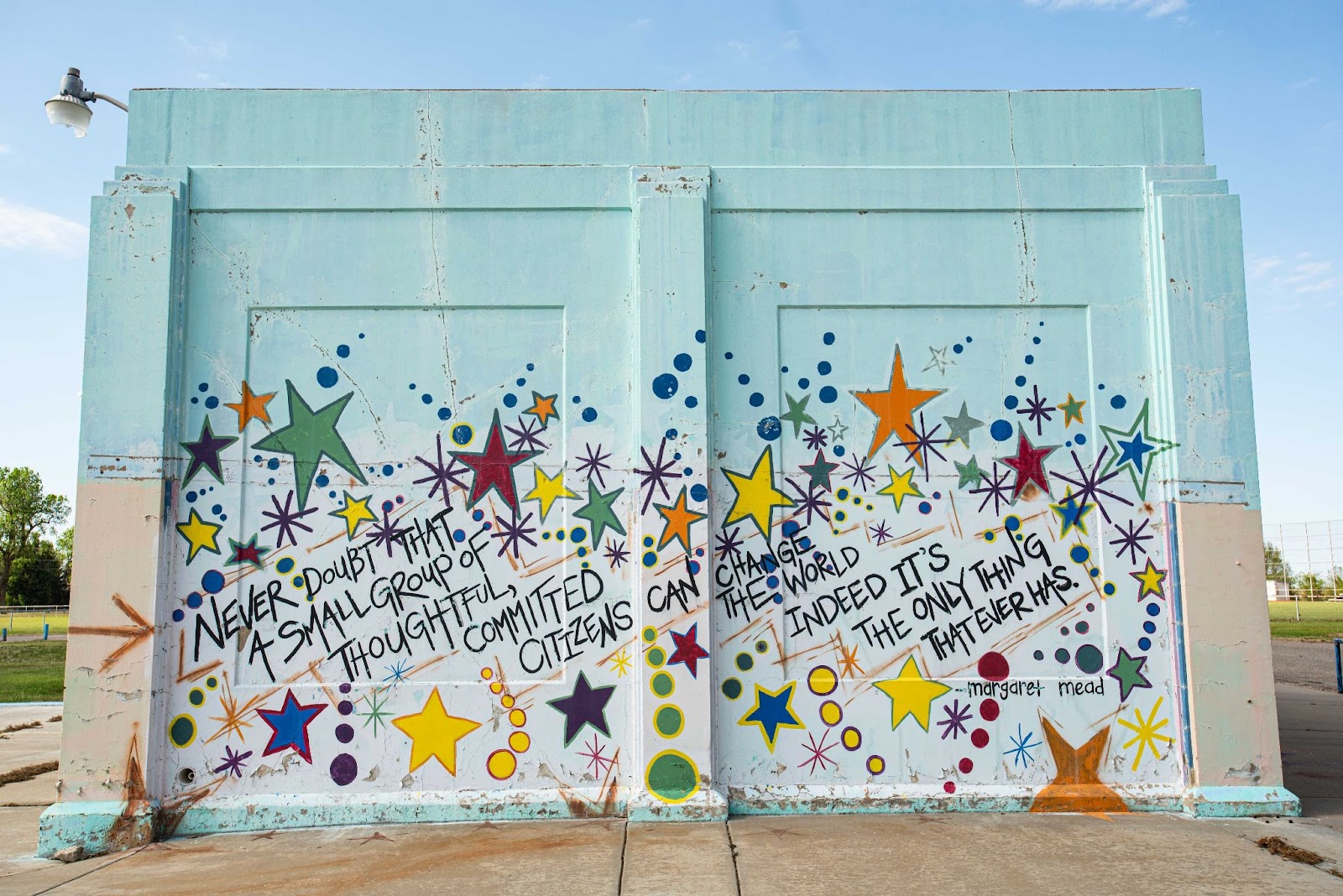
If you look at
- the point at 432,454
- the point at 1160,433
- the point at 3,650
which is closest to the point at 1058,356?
the point at 1160,433

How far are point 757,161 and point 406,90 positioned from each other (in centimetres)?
281

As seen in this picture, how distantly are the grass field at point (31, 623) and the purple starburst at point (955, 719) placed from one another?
4007cm

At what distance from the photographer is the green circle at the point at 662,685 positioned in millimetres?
6523

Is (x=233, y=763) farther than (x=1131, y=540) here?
No

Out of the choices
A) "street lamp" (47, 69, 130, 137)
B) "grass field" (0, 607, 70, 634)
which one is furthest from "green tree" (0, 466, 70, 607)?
"street lamp" (47, 69, 130, 137)

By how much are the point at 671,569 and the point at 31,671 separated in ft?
69.1

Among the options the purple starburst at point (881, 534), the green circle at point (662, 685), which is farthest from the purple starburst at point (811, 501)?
the green circle at point (662, 685)

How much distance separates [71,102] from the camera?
28.7 ft

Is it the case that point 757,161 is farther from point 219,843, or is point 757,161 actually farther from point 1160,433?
point 219,843

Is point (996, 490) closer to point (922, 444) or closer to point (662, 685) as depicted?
point (922, 444)


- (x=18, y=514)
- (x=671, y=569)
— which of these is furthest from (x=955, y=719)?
(x=18, y=514)

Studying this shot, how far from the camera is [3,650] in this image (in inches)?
1030

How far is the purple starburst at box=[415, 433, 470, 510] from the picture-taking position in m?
6.87

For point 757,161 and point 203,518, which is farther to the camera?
point 757,161
